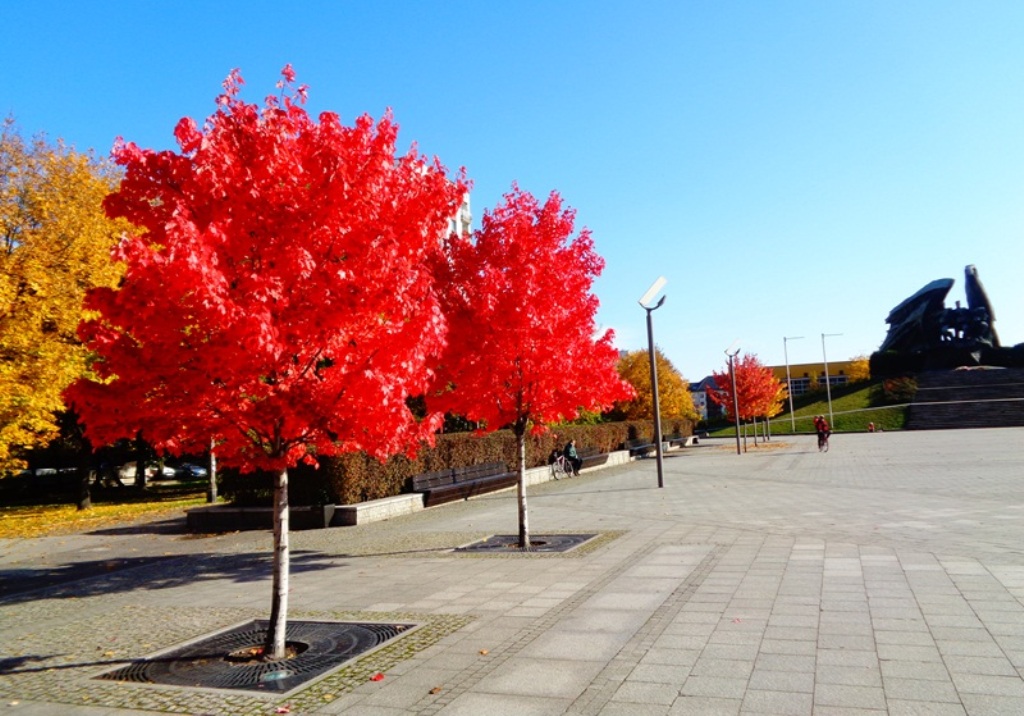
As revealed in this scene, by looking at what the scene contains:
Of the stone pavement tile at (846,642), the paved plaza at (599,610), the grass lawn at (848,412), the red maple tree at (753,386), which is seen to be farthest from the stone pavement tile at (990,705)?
the grass lawn at (848,412)

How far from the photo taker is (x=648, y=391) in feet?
164

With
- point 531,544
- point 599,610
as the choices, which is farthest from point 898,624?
point 531,544

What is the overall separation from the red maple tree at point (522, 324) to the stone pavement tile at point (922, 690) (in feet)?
25.0

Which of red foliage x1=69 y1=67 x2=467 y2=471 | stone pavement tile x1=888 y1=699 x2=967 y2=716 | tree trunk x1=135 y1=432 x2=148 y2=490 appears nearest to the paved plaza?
stone pavement tile x1=888 y1=699 x2=967 y2=716

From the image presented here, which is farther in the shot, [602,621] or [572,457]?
[572,457]

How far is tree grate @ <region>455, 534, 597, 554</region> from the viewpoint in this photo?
11.7 meters

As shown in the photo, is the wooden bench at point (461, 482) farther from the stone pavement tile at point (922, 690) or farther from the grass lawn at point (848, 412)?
the grass lawn at point (848, 412)

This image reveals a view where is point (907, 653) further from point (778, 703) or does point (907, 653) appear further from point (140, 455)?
point (140, 455)

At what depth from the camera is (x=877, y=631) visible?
635 cm

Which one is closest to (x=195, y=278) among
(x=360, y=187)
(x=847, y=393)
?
(x=360, y=187)

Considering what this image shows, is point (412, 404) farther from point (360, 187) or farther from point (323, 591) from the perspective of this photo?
point (360, 187)

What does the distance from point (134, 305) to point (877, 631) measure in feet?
23.1

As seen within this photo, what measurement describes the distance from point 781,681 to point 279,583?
14.7 feet

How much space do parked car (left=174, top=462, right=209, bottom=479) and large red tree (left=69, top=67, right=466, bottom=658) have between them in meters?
45.6
